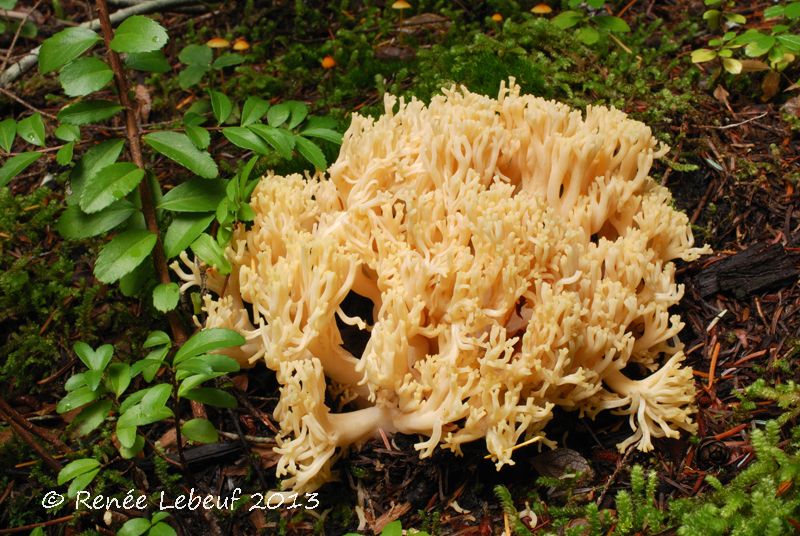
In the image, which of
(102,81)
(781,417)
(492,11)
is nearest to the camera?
(781,417)

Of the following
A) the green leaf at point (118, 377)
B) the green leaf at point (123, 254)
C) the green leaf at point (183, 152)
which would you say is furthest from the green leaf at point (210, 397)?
the green leaf at point (183, 152)

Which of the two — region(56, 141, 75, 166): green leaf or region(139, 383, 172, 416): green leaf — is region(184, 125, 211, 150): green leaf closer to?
region(56, 141, 75, 166): green leaf

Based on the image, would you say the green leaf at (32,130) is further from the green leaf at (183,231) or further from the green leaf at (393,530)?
A: the green leaf at (393,530)

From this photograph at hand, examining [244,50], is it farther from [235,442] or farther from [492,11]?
[235,442]

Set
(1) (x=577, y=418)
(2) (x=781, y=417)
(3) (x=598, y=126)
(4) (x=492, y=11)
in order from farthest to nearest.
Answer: (4) (x=492, y=11) < (3) (x=598, y=126) < (1) (x=577, y=418) < (2) (x=781, y=417)

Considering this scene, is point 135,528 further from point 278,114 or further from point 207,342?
point 278,114

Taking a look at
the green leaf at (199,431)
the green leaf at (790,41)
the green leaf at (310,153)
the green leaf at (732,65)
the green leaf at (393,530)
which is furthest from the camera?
the green leaf at (732,65)

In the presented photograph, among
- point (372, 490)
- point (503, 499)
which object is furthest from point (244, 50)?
point (503, 499)
